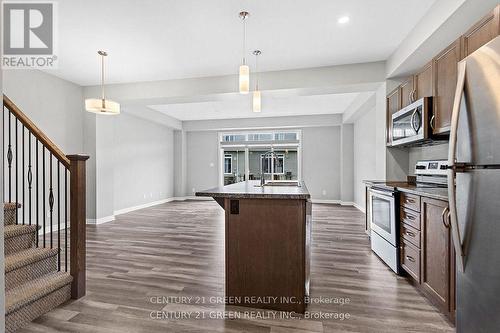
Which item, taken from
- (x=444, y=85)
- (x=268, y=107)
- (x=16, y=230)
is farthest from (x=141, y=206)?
(x=444, y=85)

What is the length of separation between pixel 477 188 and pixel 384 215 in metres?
1.95

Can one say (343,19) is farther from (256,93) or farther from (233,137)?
(233,137)

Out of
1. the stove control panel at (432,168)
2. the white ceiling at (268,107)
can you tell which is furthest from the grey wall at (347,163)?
the stove control panel at (432,168)

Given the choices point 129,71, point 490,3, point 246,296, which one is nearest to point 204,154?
point 129,71

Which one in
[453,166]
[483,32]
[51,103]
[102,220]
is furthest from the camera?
[102,220]

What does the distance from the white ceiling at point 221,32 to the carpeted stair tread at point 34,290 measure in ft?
8.63

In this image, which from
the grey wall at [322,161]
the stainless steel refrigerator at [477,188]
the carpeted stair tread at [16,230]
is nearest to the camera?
the stainless steel refrigerator at [477,188]

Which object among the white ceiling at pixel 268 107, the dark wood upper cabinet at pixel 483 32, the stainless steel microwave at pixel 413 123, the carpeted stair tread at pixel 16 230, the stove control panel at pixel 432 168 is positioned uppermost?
the white ceiling at pixel 268 107

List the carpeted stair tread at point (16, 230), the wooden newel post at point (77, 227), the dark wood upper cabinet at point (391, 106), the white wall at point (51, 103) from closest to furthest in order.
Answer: the carpeted stair tread at point (16, 230), the wooden newel post at point (77, 227), the dark wood upper cabinet at point (391, 106), the white wall at point (51, 103)

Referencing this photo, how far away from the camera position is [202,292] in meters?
2.38

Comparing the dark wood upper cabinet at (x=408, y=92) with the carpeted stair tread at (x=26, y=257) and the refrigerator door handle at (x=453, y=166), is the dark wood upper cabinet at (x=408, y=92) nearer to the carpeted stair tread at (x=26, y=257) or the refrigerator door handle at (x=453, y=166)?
the refrigerator door handle at (x=453, y=166)

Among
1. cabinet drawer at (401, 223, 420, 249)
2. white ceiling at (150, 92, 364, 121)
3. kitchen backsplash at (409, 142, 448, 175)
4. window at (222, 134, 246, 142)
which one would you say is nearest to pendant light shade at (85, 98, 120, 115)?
white ceiling at (150, 92, 364, 121)

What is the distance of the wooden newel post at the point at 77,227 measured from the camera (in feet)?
7.53

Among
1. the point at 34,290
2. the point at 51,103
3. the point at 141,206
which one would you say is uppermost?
the point at 51,103
